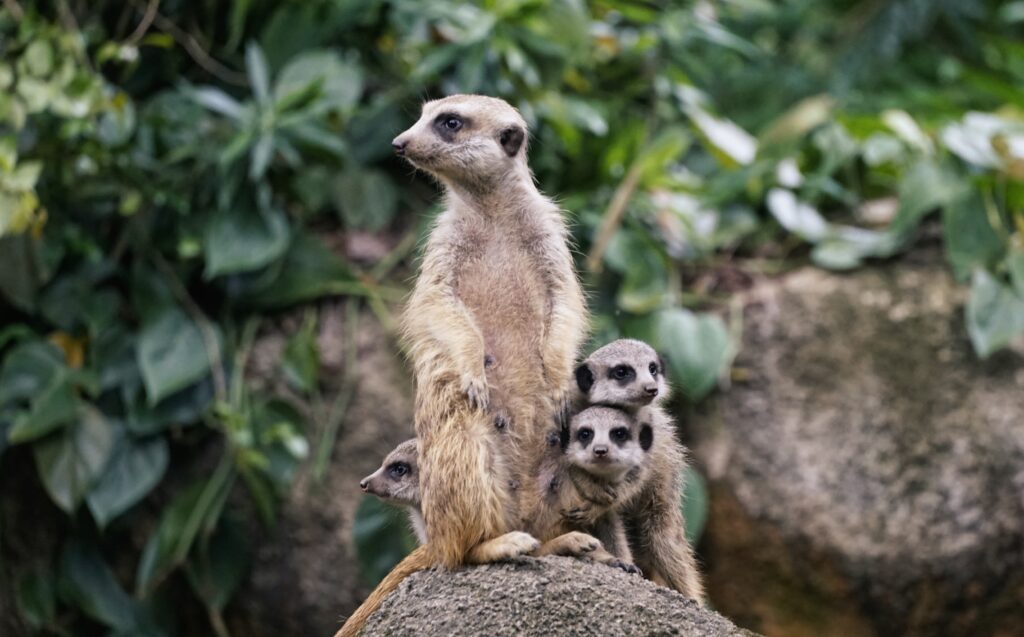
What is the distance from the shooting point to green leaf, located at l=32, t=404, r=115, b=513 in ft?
18.3

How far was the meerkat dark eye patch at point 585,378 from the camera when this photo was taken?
3.34 metres

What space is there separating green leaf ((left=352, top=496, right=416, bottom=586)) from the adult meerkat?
6.65 ft

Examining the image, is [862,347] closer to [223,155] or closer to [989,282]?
[989,282]

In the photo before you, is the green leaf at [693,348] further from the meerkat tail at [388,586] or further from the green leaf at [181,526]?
the meerkat tail at [388,586]

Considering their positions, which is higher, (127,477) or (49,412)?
(49,412)

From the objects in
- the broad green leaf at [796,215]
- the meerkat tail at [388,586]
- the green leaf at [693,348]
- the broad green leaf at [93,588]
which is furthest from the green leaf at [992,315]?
the broad green leaf at [93,588]

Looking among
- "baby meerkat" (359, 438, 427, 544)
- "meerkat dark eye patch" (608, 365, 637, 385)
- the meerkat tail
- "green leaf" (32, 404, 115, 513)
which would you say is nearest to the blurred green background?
"green leaf" (32, 404, 115, 513)

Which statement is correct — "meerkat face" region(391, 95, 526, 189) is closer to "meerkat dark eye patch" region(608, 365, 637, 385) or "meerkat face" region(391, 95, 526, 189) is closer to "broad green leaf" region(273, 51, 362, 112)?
"meerkat dark eye patch" region(608, 365, 637, 385)

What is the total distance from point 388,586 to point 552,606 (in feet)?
1.91

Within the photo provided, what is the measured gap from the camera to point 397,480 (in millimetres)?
3588

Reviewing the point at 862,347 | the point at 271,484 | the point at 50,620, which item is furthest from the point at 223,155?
the point at 862,347

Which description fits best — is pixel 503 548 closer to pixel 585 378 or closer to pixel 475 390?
pixel 475 390

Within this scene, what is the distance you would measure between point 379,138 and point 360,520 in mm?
1941

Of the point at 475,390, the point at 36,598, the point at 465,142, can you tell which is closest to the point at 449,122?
the point at 465,142
